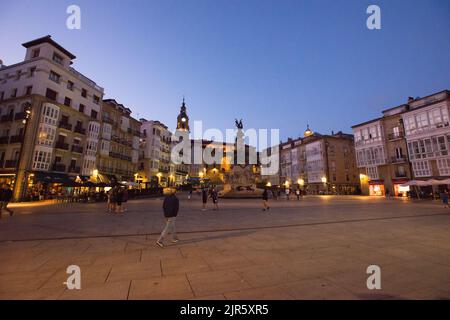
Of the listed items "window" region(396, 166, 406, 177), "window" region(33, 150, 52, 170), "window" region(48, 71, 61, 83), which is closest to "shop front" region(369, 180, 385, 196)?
"window" region(396, 166, 406, 177)

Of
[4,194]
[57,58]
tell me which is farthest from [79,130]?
[4,194]

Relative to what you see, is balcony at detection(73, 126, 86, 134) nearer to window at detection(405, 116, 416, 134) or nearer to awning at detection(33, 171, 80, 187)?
awning at detection(33, 171, 80, 187)

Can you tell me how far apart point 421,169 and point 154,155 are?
55.5 m

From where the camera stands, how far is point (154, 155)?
189ft

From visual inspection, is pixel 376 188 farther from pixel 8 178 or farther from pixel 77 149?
pixel 8 178

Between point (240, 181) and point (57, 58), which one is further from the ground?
point (57, 58)

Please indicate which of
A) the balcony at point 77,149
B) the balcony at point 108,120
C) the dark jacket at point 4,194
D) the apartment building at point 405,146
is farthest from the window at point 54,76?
the apartment building at point 405,146

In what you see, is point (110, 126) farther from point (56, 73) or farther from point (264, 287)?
point (264, 287)

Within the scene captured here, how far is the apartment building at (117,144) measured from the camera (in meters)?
39.5

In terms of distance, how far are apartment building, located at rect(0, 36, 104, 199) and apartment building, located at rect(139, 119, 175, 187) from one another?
21.3 m

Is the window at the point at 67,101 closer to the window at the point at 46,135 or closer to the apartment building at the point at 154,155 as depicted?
the window at the point at 46,135

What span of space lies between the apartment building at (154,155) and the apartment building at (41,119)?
21.3 meters

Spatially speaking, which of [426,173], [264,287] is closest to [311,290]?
[264,287]
